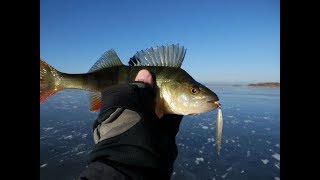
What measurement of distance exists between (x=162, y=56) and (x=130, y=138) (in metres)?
1.97

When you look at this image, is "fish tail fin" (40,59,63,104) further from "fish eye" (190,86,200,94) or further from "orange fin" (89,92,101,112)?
"fish eye" (190,86,200,94)

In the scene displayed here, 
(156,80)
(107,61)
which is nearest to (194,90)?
(156,80)

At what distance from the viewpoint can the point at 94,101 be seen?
3.28 m

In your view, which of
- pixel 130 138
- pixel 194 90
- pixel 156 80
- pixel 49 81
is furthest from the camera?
pixel 49 81

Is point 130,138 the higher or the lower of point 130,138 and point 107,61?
the lower

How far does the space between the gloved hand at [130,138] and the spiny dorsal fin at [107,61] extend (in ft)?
4.80

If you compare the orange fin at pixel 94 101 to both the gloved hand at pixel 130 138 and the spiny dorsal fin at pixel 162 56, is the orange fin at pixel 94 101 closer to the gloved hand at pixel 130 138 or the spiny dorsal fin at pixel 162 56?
the spiny dorsal fin at pixel 162 56

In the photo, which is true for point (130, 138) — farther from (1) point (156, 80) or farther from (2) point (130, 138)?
(1) point (156, 80)

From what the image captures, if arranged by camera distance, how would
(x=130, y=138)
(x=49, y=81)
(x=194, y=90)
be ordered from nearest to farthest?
(x=130, y=138)
(x=194, y=90)
(x=49, y=81)

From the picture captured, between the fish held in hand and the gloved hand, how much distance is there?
3.56ft

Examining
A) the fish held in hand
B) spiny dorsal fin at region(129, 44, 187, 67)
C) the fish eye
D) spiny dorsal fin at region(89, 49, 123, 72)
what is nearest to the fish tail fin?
the fish held in hand
